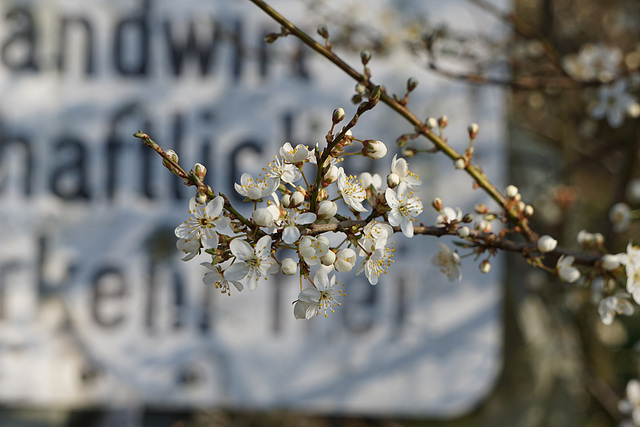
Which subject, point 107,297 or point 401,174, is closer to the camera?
point 401,174

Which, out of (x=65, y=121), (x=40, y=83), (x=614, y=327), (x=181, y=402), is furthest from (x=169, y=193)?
(x=614, y=327)

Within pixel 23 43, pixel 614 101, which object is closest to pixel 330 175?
pixel 614 101

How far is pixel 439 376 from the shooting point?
4.71 ft

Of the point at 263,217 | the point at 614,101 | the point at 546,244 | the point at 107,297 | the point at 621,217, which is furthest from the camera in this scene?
the point at 107,297

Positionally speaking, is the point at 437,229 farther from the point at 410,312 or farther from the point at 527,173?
the point at 527,173

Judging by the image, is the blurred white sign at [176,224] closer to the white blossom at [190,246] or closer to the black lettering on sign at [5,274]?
the black lettering on sign at [5,274]

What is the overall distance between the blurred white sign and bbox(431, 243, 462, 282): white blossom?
2.19 ft

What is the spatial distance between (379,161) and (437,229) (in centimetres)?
82

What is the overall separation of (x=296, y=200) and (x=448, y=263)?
291 mm

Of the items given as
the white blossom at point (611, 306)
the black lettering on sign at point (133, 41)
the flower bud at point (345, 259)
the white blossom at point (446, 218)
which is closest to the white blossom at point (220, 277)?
the flower bud at point (345, 259)

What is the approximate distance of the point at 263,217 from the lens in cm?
50

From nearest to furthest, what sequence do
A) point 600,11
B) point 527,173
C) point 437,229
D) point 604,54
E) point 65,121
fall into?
point 437,229
point 604,54
point 65,121
point 527,173
point 600,11

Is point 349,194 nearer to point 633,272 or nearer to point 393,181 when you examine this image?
point 393,181

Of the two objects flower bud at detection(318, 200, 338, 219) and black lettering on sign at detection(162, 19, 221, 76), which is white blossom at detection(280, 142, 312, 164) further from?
black lettering on sign at detection(162, 19, 221, 76)
